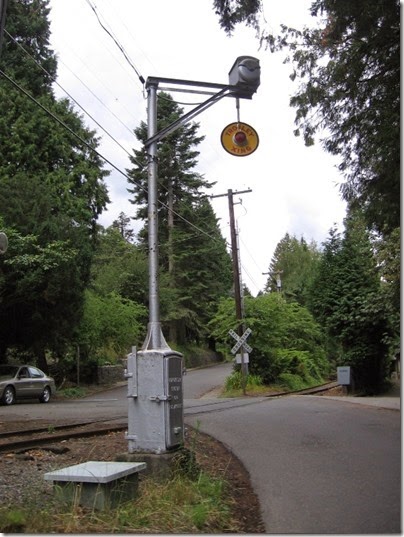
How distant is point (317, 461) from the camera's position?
8188 millimetres

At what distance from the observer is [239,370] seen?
97.2 ft

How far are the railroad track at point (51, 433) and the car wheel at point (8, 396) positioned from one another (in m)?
7.41

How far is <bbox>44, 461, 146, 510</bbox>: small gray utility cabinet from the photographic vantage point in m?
5.21

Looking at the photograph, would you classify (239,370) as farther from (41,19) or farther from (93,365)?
(41,19)

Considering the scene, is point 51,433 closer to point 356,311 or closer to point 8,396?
point 8,396

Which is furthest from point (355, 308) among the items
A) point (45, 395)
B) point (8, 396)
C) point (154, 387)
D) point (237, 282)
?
point (154, 387)

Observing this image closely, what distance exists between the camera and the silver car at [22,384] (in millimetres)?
19875

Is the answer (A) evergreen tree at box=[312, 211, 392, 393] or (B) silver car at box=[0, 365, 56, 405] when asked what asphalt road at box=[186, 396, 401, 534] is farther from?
(A) evergreen tree at box=[312, 211, 392, 393]

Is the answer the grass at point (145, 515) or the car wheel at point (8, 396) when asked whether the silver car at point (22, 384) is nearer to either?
the car wheel at point (8, 396)

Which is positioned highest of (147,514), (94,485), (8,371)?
(94,485)

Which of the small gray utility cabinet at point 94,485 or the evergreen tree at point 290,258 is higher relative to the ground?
the evergreen tree at point 290,258

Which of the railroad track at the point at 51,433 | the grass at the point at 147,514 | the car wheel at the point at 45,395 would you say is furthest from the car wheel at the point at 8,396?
the grass at the point at 147,514

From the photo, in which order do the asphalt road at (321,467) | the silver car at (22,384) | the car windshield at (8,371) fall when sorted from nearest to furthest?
the asphalt road at (321,467) → the silver car at (22,384) → the car windshield at (8,371)

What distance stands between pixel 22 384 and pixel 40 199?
8607 millimetres
